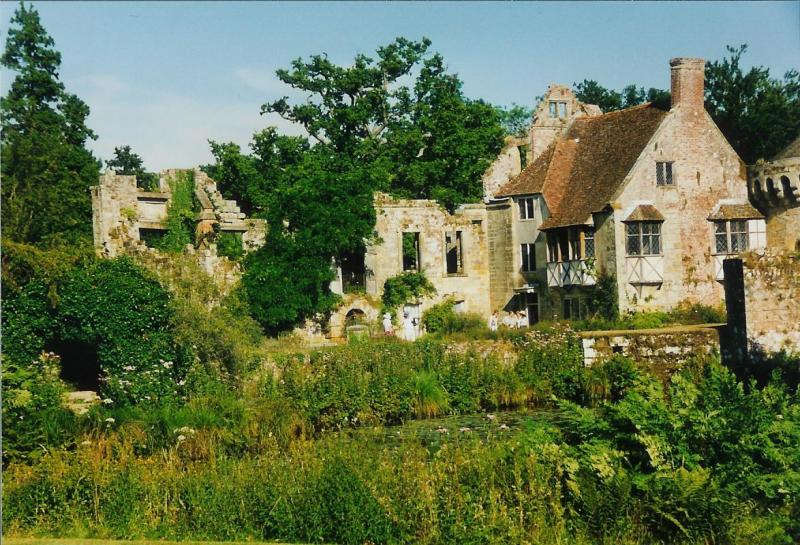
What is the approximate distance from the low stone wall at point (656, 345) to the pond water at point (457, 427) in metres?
3.53

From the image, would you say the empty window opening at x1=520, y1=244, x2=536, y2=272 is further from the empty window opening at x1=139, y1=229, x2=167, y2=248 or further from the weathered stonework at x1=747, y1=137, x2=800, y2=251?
the empty window opening at x1=139, y1=229, x2=167, y2=248

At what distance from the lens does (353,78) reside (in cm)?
4422

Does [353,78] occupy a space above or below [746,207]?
above

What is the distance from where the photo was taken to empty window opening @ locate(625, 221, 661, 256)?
34688mm

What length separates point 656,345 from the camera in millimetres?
25156

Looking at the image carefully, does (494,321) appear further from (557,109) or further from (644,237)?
(557,109)

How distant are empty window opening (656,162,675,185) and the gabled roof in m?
0.96

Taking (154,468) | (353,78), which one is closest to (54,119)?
(353,78)

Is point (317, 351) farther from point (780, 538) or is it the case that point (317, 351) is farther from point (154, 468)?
point (780, 538)

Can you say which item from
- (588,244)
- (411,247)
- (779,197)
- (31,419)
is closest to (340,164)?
(411,247)

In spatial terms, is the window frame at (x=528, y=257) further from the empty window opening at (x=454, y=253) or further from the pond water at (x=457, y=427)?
the pond water at (x=457, y=427)

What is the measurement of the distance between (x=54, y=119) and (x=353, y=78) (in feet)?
41.6

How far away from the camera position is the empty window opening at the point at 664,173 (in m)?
35.4

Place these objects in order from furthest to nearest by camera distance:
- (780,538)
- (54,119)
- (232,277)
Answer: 1. (54,119)
2. (232,277)
3. (780,538)
